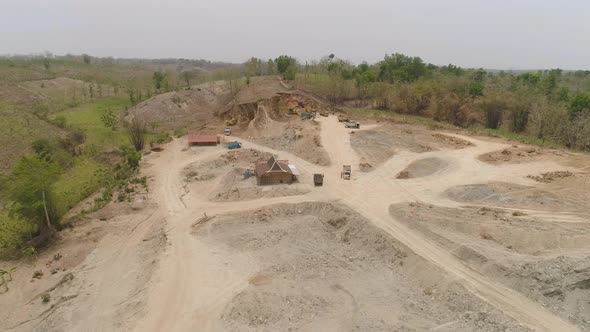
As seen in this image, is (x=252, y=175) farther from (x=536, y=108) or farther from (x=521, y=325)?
(x=536, y=108)

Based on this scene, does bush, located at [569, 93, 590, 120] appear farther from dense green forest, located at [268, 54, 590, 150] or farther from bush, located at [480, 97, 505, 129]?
bush, located at [480, 97, 505, 129]

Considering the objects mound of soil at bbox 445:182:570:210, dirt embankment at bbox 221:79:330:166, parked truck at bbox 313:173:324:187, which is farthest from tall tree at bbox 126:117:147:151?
mound of soil at bbox 445:182:570:210

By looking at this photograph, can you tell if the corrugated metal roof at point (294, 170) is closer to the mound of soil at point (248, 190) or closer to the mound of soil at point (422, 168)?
the mound of soil at point (248, 190)

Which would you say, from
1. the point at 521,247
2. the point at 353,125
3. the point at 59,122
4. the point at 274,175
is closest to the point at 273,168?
the point at 274,175

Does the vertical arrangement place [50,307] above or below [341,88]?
below

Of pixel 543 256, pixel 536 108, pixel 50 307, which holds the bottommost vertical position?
pixel 50 307

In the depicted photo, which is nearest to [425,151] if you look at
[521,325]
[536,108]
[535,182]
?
[535,182]
